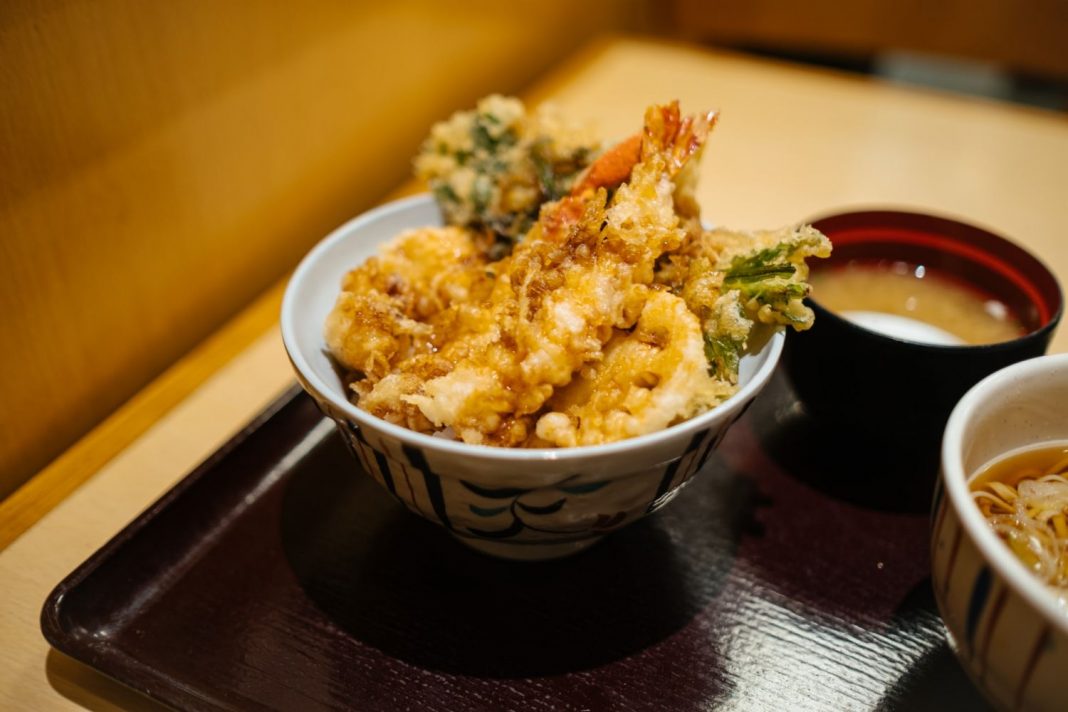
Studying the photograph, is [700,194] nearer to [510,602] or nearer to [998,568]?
[510,602]

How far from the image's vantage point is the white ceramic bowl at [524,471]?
3.10ft

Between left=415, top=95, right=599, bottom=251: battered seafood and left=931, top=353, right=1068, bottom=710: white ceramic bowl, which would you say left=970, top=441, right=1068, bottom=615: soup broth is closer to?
left=931, top=353, right=1068, bottom=710: white ceramic bowl

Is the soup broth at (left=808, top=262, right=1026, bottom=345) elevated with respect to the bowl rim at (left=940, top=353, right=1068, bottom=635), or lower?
lower

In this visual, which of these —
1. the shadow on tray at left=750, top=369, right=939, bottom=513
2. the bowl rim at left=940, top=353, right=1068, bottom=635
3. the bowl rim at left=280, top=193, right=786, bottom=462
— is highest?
the bowl rim at left=280, top=193, right=786, bottom=462

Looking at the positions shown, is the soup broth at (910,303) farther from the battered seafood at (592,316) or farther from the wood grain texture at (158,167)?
the wood grain texture at (158,167)

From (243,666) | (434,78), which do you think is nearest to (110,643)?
(243,666)

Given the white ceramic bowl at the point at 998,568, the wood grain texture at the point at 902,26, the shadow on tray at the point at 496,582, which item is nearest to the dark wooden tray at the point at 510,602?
the shadow on tray at the point at 496,582

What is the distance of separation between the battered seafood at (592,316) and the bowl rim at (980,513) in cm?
23

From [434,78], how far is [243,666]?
1869 millimetres

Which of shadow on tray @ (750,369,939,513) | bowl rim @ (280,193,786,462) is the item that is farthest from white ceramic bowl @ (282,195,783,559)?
shadow on tray @ (750,369,939,513)

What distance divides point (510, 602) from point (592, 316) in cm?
44

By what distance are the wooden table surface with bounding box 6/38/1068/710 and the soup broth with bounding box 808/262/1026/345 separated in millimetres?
347

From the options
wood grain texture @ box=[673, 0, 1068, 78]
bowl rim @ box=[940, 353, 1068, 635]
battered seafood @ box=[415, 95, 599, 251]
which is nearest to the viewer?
bowl rim @ box=[940, 353, 1068, 635]

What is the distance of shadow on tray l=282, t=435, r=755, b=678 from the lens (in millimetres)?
1116
